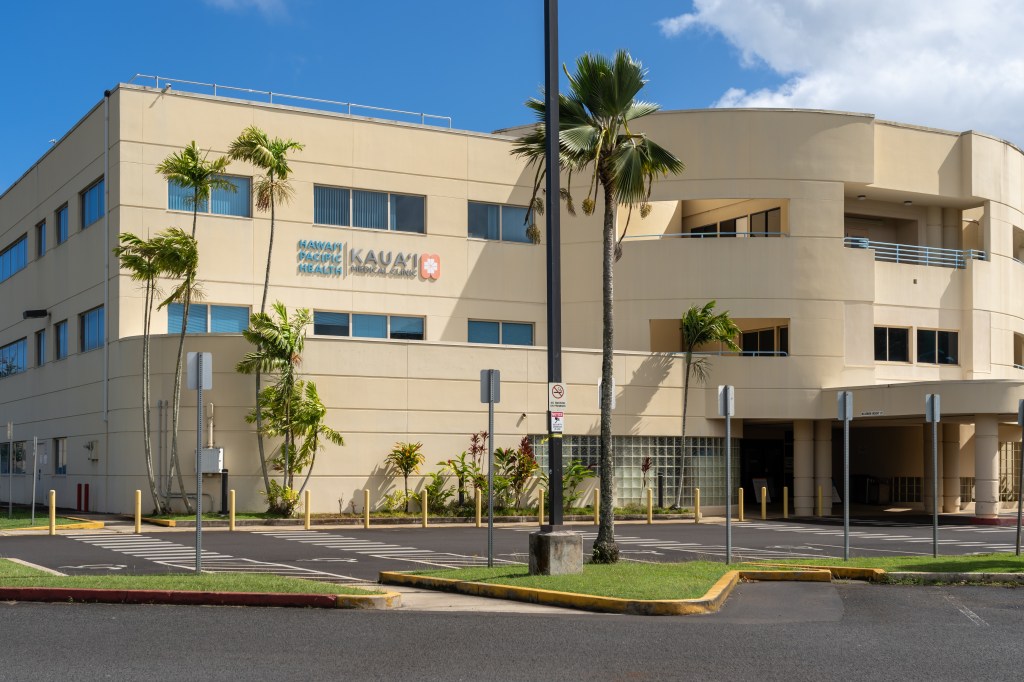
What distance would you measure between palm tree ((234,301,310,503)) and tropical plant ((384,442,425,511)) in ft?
10.00

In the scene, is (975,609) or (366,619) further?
(975,609)

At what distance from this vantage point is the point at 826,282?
39125 millimetres

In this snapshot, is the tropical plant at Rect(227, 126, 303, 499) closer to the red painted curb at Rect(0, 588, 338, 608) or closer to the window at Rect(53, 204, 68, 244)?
the window at Rect(53, 204, 68, 244)

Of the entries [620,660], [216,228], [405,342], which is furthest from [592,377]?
[620,660]

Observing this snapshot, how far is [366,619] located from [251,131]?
2146 centimetres

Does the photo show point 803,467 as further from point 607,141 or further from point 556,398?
point 556,398

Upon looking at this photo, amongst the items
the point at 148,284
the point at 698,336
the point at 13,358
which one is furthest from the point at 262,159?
the point at 13,358

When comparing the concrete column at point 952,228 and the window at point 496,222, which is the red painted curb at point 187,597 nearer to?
the window at point 496,222

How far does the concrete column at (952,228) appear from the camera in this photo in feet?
144

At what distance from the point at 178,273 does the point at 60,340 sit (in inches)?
431

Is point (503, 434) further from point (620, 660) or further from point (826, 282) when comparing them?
point (620, 660)

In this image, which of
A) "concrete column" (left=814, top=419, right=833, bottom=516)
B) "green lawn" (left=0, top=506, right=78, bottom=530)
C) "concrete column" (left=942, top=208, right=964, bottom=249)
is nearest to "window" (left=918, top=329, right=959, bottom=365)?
"concrete column" (left=942, top=208, right=964, bottom=249)

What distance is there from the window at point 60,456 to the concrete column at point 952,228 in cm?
3102

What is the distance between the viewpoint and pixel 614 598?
14430mm
